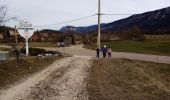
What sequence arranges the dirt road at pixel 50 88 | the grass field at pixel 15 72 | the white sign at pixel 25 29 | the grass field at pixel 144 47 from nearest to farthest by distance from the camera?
the dirt road at pixel 50 88
the grass field at pixel 15 72
the white sign at pixel 25 29
the grass field at pixel 144 47

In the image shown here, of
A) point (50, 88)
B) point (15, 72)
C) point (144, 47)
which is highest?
point (15, 72)

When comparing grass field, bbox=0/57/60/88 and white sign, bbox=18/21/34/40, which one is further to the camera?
white sign, bbox=18/21/34/40

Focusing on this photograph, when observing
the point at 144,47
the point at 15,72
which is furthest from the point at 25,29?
the point at 144,47

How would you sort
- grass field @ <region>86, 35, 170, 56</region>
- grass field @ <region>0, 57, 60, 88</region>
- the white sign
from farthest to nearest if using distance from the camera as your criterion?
grass field @ <region>86, 35, 170, 56</region> → the white sign → grass field @ <region>0, 57, 60, 88</region>

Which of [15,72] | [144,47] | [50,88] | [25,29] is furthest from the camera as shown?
[144,47]

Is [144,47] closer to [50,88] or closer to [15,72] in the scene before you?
[15,72]

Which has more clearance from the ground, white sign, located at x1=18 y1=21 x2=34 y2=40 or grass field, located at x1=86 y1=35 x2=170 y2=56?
white sign, located at x1=18 y1=21 x2=34 y2=40

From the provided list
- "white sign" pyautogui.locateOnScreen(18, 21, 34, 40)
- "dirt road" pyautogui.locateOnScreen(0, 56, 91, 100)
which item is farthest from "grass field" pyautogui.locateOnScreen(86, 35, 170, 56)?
"dirt road" pyautogui.locateOnScreen(0, 56, 91, 100)

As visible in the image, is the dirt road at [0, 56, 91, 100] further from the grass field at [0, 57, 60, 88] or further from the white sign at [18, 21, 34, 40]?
the white sign at [18, 21, 34, 40]

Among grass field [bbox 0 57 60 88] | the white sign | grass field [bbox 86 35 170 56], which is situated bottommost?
grass field [bbox 86 35 170 56]

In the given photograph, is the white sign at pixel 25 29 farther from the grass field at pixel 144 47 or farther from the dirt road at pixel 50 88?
the grass field at pixel 144 47

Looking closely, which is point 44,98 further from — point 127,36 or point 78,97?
point 127,36

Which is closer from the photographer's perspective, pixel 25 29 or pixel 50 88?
pixel 50 88

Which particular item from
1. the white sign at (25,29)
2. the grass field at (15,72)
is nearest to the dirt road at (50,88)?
the grass field at (15,72)
